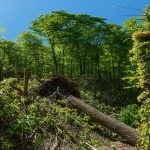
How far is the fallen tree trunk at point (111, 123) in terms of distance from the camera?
14.3m

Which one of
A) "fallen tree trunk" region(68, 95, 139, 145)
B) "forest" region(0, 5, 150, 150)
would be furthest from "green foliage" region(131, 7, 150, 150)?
"fallen tree trunk" region(68, 95, 139, 145)

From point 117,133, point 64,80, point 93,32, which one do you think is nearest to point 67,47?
point 93,32

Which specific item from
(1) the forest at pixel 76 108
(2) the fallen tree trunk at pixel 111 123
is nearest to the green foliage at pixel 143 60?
(1) the forest at pixel 76 108

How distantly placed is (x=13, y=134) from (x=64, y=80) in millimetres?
8955

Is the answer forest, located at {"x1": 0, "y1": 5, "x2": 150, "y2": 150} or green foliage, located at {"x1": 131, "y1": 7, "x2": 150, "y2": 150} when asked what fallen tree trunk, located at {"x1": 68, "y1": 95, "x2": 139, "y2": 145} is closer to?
forest, located at {"x1": 0, "y1": 5, "x2": 150, "y2": 150}

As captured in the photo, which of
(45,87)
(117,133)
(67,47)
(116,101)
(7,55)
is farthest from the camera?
(7,55)

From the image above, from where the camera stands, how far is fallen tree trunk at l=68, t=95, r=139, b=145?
1430 cm

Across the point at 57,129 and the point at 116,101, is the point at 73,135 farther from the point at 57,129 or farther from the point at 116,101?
the point at 116,101

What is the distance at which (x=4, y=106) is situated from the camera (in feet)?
31.8

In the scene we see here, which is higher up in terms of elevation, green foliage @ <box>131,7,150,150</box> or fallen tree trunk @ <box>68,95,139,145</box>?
green foliage @ <box>131,7,150,150</box>

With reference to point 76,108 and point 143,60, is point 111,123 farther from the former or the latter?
point 143,60

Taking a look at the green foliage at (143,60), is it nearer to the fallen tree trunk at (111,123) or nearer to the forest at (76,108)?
the forest at (76,108)

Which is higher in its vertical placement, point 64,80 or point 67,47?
point 67,47

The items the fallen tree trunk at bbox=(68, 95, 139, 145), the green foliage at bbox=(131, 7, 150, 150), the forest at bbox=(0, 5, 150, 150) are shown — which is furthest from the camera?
the fallen tree trunk at bbox=(68, 95, 139, 145)
